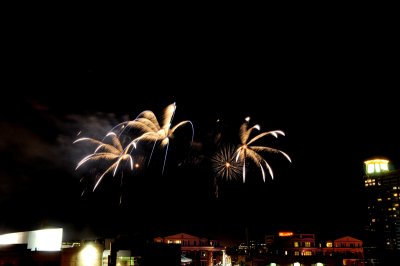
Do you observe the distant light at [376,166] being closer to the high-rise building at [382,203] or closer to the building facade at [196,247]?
the high-rise building at [382,203]

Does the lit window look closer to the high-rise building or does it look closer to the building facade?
the high-rise building

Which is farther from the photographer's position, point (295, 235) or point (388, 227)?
point (388, 227)

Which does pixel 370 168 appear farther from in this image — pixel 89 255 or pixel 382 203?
pixel 89 255

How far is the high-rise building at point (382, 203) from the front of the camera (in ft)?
474

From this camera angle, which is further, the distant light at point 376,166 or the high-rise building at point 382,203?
the distant light at point 376,166

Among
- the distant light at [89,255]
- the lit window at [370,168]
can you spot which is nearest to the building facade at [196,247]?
the distant light at [89,255]

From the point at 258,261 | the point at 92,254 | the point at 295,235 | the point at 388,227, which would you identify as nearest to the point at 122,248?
the point at 92,254

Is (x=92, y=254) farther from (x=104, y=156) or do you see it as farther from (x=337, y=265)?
(x=337, y=265)

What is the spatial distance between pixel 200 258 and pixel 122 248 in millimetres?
40165

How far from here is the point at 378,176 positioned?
156 m

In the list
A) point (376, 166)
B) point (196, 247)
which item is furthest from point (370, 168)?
point (196, 247)

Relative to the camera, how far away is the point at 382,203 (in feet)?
516

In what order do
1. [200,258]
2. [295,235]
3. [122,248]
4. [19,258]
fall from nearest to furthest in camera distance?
[19,258] < [122,248] < [200,258] < [295,235]

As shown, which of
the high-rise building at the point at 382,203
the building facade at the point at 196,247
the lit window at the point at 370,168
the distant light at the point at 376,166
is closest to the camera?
the building facade at the point at 196,247
